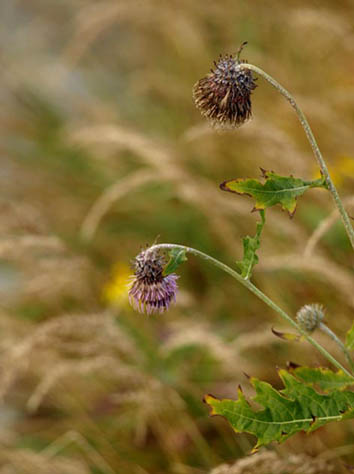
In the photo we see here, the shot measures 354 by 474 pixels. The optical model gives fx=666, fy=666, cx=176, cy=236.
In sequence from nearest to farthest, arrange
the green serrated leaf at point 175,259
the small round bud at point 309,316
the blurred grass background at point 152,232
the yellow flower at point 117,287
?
the green serrated leaf at point 175,259
the small round bud at point 309,316
the blurred grass background at point 152,232
the yellow flower at point 117,287

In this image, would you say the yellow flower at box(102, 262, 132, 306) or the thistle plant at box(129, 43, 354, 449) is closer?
the thistle plant at box(129, 43, 354, 449)

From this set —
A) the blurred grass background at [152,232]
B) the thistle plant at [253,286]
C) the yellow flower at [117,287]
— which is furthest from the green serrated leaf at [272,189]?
the yellow flower at [117,287]

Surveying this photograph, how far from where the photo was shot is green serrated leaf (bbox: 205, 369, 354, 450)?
2.62 ft

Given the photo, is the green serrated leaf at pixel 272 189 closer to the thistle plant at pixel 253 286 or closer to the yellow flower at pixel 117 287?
the thistle plant at pixel 253 286

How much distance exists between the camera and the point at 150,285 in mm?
828

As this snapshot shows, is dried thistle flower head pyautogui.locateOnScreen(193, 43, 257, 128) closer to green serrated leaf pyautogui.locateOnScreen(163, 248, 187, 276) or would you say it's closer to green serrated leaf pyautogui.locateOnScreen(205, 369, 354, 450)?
green serrated leaf pyautogui.locateOnScreen(163, 248, 187, 276)

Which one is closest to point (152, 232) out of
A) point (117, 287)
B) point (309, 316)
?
point (117, 287)

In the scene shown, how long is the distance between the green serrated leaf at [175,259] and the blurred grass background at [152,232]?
0.42 metres

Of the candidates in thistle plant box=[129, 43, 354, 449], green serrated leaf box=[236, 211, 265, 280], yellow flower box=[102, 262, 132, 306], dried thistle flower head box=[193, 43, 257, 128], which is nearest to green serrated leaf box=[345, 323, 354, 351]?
thistle plant box=[129, 43, 354, 449]

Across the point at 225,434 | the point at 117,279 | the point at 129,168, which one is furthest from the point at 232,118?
the point at 129,168

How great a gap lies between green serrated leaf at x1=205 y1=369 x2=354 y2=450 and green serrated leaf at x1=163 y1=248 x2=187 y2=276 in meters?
0.16

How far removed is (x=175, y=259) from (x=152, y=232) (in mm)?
1540

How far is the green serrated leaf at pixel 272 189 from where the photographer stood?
2.59 ft

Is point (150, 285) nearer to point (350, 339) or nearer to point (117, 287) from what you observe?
A: point (350, 339)
